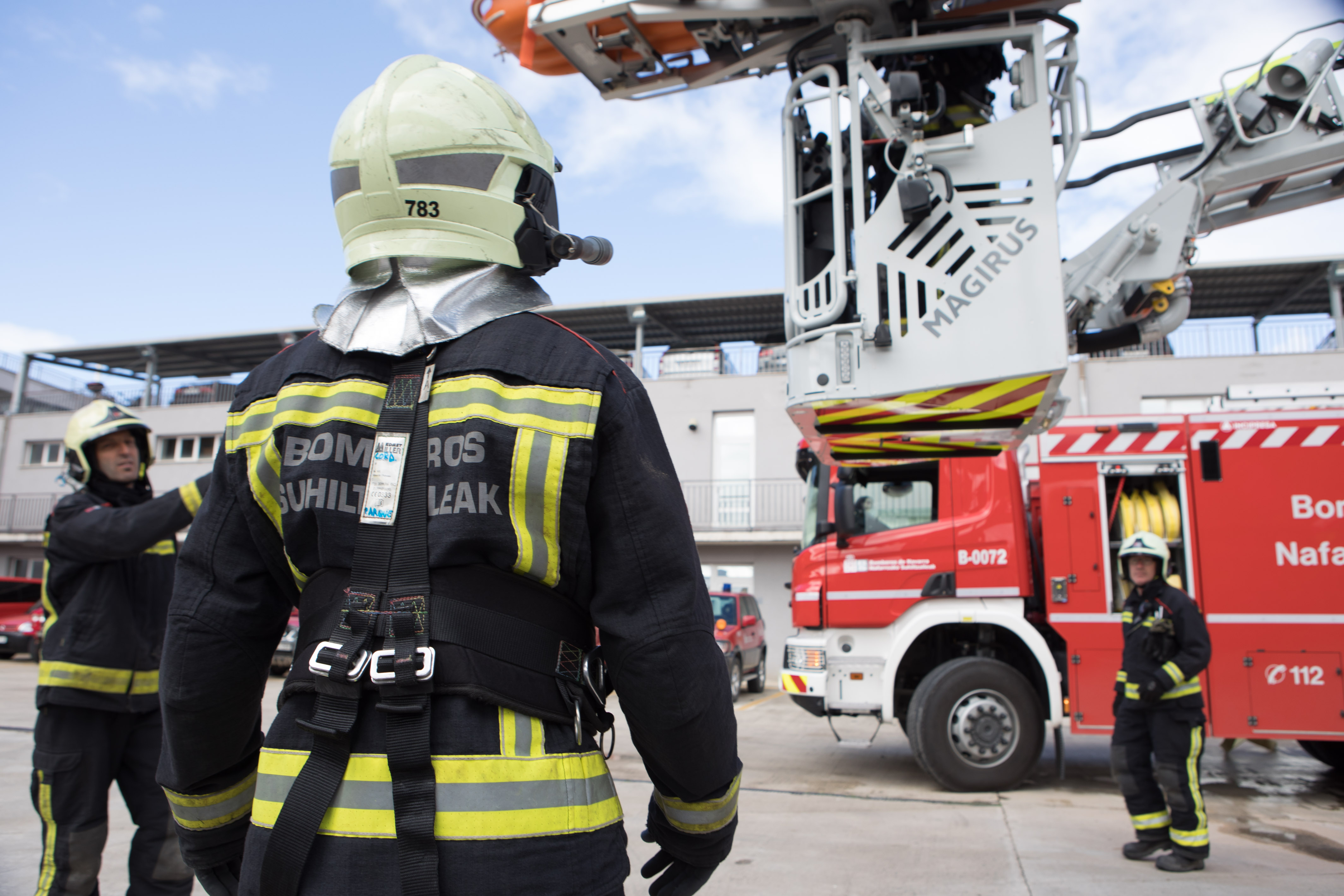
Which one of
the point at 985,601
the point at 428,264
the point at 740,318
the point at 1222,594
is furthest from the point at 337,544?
the point at 740,318

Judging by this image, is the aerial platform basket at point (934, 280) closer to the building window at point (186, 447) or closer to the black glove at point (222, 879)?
the black glove at point (222, 879)

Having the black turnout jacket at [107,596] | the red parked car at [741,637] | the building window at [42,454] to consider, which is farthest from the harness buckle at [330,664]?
the building window at [42,454]

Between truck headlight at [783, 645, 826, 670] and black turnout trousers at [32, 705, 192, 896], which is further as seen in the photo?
truck headlight at [783, 645, 826, 670]

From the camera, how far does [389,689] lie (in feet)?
Answer: 4.31

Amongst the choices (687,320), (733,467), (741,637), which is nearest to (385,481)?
(741,637)

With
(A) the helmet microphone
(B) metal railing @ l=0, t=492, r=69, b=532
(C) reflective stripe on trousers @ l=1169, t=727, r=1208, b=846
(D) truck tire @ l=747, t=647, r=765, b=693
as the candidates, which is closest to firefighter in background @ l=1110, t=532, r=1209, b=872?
(C) reflective stripe on trousers @ l=1169, t=727, r=1208, b=846

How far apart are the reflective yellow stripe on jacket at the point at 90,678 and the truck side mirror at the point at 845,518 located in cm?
502

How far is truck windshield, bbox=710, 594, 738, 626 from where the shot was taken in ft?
44.8

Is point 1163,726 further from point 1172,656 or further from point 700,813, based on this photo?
point 700,813

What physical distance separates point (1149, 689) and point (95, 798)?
488cm

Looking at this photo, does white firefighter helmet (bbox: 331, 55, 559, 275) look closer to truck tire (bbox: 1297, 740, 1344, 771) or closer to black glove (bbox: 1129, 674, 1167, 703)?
black glove (bbox: 1129, 674, 1167, 703)

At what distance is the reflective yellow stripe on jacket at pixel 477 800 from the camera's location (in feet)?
4.25

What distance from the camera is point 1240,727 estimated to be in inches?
247

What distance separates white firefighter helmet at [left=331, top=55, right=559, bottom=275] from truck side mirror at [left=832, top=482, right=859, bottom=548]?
226 inches
